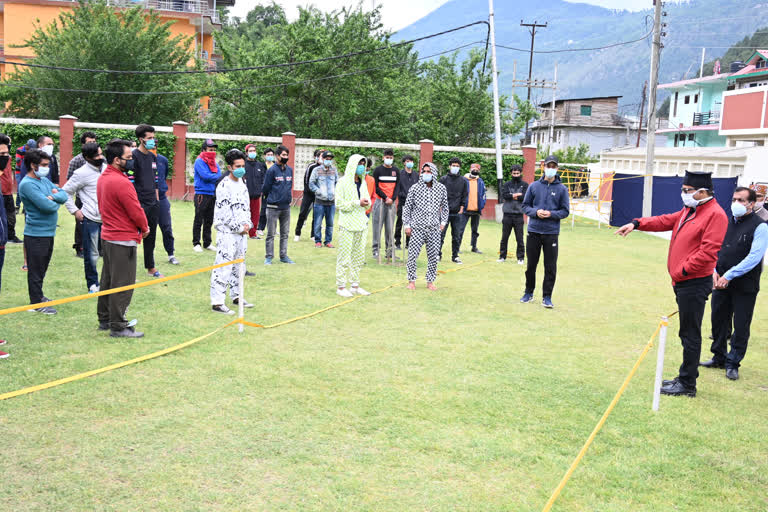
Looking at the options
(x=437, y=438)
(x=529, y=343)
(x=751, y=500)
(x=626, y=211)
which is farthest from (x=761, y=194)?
(x=626, y=211)

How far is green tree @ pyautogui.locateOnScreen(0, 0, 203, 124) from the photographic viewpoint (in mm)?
29875

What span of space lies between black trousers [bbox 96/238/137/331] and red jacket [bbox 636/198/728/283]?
5506 mm

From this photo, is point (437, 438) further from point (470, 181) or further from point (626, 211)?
point (626, 211)

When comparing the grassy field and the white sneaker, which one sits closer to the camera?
the grassy field

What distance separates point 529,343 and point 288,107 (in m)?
23.5

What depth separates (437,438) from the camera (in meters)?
5.18

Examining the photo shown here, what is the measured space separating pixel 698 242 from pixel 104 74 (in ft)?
95.2

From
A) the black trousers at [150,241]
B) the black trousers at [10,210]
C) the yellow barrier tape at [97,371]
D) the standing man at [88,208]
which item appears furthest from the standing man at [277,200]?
the yellow barrier tape at [97,371]

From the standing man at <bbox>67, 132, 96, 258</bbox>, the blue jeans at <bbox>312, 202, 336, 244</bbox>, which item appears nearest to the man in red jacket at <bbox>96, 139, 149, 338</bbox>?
the standing man at <bbox>67, 132, 96, 258</bbox>

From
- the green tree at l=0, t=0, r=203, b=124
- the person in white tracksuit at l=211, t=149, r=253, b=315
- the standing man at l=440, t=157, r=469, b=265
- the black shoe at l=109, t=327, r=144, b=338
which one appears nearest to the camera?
the black shoe at l=109, t=327, r=144, b=338

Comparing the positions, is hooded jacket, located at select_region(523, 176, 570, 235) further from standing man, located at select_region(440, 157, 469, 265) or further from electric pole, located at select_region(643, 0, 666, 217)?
electric pole, located at select_region(643, 0, 666, 217)

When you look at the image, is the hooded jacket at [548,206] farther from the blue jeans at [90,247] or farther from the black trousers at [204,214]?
the blue jeans at [90,247]

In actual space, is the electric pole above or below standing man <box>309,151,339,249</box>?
above

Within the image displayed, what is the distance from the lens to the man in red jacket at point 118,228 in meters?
7.06
